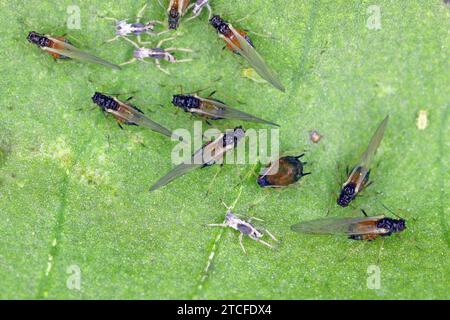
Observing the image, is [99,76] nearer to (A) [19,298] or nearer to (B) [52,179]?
(B) [52,179]

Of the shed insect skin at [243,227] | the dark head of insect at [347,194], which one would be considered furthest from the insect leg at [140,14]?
the dark head of insect at [347,194]

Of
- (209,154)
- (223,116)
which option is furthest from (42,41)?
(209,154)

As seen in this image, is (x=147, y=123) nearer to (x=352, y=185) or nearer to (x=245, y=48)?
(x=245, y=48)

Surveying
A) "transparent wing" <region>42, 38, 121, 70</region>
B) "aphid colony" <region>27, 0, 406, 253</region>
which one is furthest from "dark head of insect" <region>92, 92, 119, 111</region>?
"transparent wing" <region>42, 38, 121, 70</region>

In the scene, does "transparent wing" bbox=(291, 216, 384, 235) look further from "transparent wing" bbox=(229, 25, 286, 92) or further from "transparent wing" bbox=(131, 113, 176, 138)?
"transparent wing" bbox=(131, 113, 176, 138)

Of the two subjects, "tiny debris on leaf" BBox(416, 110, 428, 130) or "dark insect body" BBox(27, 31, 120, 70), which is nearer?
"dark insect body" BBox(27, 31, 120, 70)

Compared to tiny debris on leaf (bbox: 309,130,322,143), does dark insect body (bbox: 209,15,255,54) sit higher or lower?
higher
